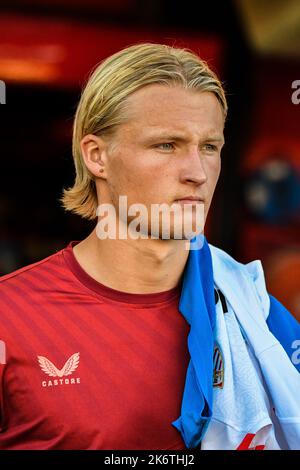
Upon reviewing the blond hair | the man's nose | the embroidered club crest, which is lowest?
the embroidered club crest

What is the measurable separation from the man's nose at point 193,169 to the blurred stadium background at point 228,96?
313 centimetres

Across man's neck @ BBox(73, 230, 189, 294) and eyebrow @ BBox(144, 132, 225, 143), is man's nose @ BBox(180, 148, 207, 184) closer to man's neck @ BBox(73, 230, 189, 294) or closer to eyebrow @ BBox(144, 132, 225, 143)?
eyebrow @ BBox(144, 132, 225, 143)

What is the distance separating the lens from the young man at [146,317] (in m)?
1.70

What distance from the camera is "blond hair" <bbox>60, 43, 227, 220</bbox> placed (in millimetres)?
1741

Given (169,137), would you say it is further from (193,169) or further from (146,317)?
(146,317)

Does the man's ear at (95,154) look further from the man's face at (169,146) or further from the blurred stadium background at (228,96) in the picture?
the blurred stadium background at (228,96)

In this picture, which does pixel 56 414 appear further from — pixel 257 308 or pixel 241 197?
pixel 241 197

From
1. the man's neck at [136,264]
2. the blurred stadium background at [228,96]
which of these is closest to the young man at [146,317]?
the man's neck at [136,264]

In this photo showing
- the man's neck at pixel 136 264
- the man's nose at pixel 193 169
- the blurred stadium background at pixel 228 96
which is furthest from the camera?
the blurred stadium background at pixel 228 96

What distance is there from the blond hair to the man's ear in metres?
0.02

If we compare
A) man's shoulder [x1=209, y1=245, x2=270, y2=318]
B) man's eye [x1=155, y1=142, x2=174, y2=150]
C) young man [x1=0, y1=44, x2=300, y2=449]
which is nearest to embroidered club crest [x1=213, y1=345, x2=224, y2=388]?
young man [x1=0, y1=44, x2=300, y2=449]

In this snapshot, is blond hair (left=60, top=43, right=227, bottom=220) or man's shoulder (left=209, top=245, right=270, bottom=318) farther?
man's shoulder (left=209, top=245, right=270, bottom=318)

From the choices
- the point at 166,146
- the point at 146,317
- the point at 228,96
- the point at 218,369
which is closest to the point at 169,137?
the point at 166,146

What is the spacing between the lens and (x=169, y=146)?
67.8 inches
